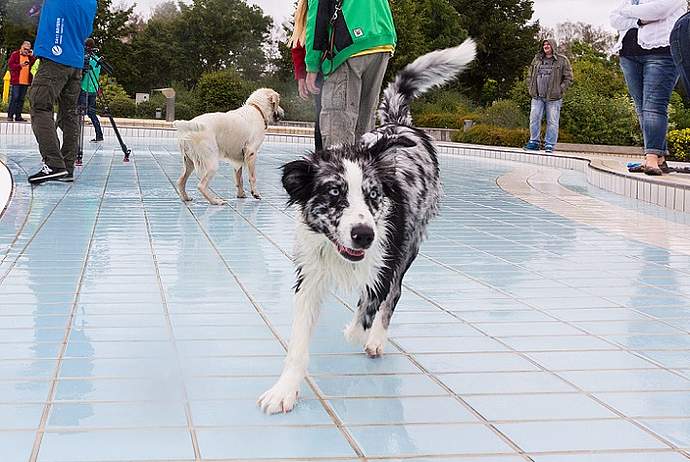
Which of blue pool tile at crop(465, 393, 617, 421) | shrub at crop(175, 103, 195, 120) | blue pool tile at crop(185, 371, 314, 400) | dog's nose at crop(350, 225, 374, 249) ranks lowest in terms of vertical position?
blue pool tile at crop(465, 393, 617, 421)

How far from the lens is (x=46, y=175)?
34.2 ft

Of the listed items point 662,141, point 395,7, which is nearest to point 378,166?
point 662,141

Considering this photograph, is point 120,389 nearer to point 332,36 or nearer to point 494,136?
point 332,36

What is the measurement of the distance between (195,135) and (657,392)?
650cm

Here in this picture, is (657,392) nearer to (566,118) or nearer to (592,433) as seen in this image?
(592,433)

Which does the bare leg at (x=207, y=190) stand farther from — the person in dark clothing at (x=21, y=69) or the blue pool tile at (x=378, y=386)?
the person in dark clothing at (x=21, y=69)

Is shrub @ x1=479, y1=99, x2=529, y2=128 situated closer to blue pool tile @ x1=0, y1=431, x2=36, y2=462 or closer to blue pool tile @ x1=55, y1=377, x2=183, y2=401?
blue pool tile @ x1=55, y1=377, x2=183, y2=401

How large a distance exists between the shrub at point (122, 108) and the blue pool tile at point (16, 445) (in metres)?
34.7

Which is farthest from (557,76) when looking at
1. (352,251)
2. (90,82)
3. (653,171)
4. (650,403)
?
(352,251)

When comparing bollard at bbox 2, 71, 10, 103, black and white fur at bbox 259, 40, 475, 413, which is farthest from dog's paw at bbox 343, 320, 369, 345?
bollard at bbox 2, 71, 10, 103

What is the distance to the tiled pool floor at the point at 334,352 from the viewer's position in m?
2.98

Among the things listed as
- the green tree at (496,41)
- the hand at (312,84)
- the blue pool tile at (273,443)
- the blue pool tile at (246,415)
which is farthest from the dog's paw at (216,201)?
the green tree at (496,41)

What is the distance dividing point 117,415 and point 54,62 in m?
7.71

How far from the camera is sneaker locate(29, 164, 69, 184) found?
1030 centimetres
